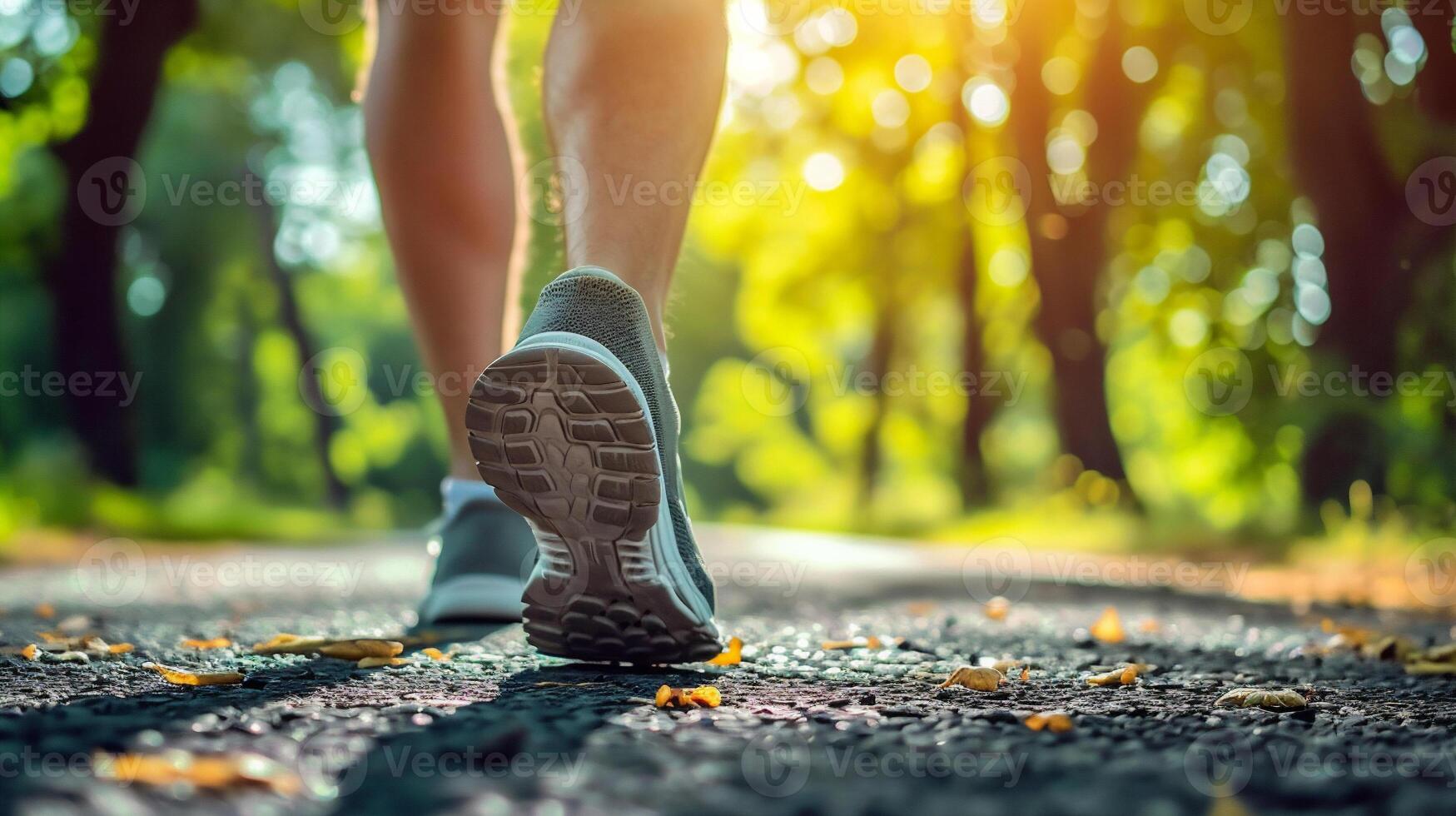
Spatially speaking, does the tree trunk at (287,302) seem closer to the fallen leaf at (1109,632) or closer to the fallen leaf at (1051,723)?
the fallen leaf at (1109,632)

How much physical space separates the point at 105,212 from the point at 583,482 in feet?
35.6

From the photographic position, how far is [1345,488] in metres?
6.11

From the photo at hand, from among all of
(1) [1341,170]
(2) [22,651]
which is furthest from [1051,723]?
(1) [1341,170]

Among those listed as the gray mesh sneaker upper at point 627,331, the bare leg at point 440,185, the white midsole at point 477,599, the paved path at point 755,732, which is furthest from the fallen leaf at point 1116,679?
the bare leg at point 440,185

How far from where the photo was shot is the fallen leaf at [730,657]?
185 centimetres

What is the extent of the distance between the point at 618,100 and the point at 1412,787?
1.29 m

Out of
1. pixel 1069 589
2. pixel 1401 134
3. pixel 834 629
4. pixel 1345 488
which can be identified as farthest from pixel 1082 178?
pixel 834 629

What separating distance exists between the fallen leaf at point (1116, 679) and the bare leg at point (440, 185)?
4.04ft

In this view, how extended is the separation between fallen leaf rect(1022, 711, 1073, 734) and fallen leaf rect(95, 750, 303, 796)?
703mm

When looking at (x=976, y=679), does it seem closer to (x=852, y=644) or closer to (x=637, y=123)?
(x=852, y=644)

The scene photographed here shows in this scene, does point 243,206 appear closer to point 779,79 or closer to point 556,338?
point 779,79

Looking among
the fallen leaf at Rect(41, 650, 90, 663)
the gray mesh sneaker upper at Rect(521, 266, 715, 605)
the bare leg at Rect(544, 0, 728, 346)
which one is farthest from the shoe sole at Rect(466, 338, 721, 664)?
the fallen leaf at Rect(41, 650, 90, 663)

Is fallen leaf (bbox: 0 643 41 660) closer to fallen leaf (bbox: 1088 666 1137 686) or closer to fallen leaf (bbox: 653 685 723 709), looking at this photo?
fallen leaf (bbox: 653 685 723 709)

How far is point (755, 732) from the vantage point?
47.5 inches
